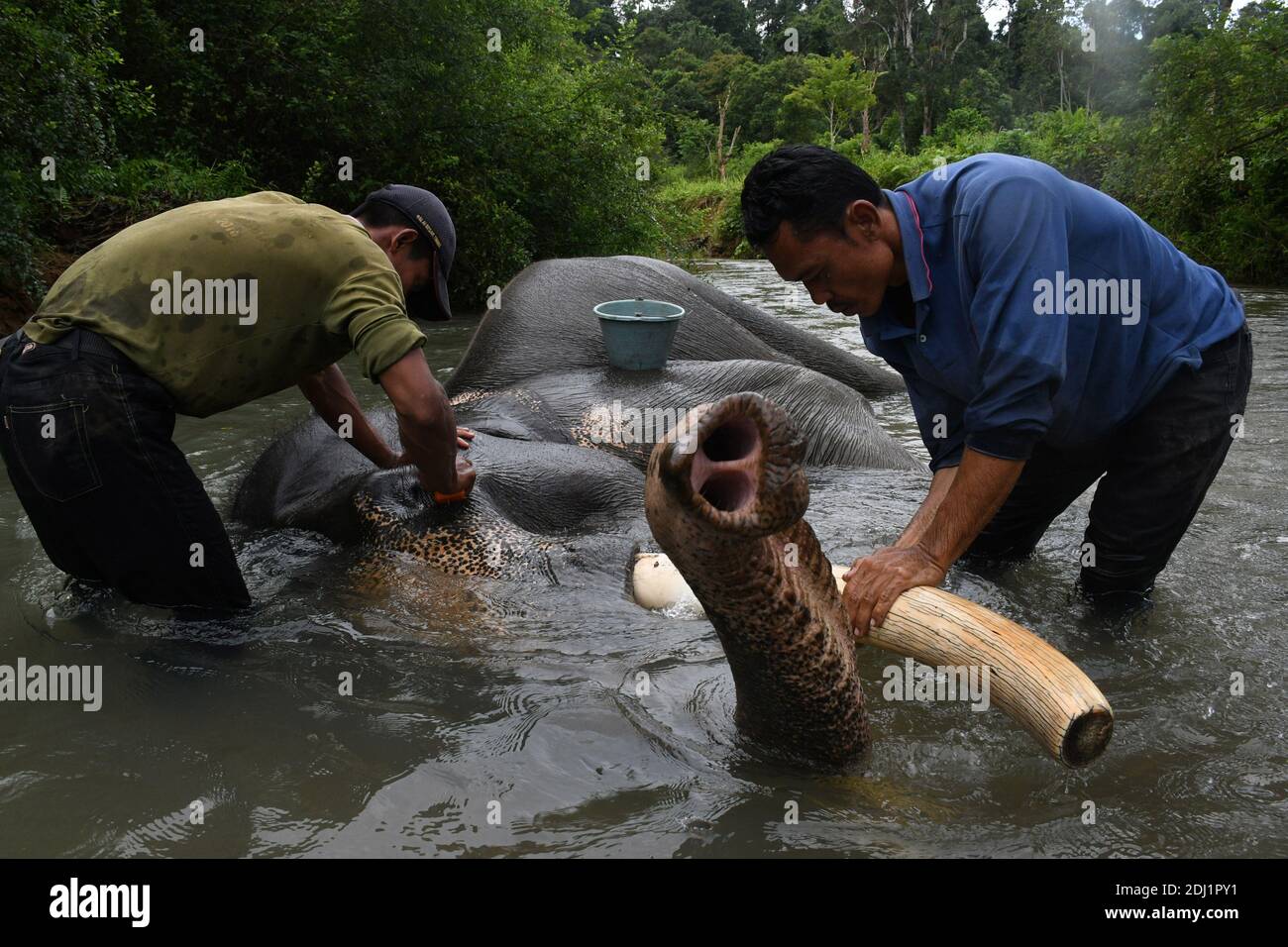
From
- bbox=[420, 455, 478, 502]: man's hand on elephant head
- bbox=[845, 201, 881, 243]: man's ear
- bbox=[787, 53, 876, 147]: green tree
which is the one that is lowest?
bbox=[420, 455, 478, 502]: man's hand on elephant head

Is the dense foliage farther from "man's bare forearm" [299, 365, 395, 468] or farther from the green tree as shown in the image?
the green tree

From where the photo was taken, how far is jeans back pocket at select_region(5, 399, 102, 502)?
288cm

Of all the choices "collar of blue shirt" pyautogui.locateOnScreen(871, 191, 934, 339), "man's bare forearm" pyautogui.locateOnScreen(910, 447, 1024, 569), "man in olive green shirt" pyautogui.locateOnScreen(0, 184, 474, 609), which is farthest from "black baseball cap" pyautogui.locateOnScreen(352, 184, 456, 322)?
"man's bare forearm" pyautogui.locateOnScreen(910, 447, 1024, 569)

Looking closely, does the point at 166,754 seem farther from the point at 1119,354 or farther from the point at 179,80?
the point at 179,80

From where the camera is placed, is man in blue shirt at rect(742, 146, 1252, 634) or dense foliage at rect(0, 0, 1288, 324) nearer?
man in blue shirt at rect(742, 146, 1252, 634)

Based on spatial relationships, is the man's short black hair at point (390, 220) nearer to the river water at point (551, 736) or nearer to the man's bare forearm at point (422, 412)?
the man's bare forearm at point (422, 412)

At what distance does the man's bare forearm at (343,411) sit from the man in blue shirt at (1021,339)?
1835 mm

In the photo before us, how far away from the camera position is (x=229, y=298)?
2961 millimetres

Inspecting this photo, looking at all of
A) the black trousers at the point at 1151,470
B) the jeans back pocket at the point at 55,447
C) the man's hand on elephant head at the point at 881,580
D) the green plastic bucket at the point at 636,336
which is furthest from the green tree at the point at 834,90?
the man's hand on elephant head at the point at 881,580

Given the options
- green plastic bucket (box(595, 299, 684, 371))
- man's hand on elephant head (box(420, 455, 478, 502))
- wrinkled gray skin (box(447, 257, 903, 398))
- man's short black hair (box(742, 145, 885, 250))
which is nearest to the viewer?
man's short black hair (box(742, 145, 885, 250))

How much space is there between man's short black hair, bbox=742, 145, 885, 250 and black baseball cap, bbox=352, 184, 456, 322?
45.4 inches

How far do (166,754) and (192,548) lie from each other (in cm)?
64

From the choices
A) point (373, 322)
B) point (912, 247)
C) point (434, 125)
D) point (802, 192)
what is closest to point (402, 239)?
point (373, 322)

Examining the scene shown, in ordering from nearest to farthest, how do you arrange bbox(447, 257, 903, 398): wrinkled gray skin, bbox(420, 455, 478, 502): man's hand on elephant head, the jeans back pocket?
1. the jeans back pocket
2. bbox(420, 455, 478, 502): man's hand on elephant head
3. bbox(447, 257, 903, 398): wrinkled gray skin
